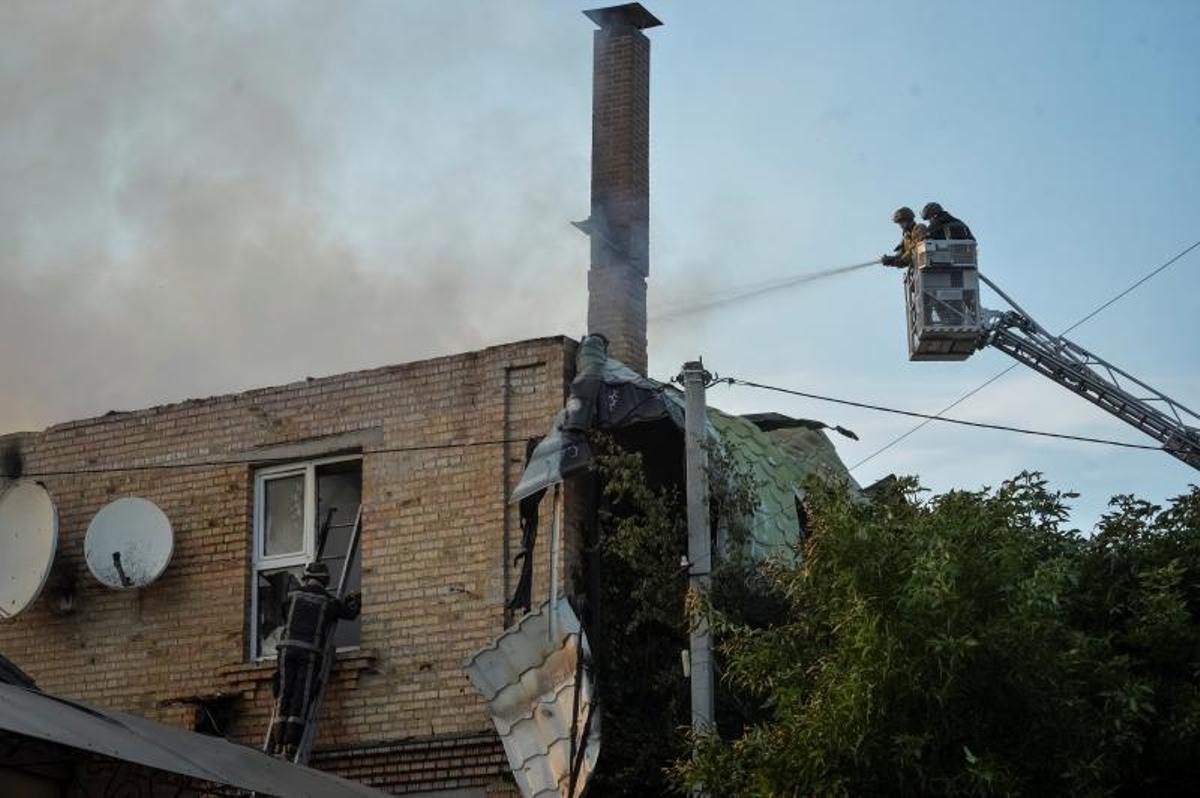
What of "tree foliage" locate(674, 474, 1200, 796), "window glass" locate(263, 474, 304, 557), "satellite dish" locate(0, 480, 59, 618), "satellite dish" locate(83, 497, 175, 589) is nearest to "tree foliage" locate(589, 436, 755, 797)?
"tree foliage" locate(674, 474, 1200, 796)

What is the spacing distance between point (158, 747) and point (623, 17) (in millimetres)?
10758

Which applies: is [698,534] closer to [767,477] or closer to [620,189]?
[767,477]

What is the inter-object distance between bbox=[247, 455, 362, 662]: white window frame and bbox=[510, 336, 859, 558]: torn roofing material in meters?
2.05

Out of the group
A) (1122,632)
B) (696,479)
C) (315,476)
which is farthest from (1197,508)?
(315,476)

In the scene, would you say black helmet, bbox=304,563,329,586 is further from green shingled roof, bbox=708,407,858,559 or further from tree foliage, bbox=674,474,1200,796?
tree foliage, bbox=674,474,1200,796

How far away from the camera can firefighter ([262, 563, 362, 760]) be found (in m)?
13.6

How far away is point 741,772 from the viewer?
10891mm

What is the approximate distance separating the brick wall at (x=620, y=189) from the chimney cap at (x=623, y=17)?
23 mm

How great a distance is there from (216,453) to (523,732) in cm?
398

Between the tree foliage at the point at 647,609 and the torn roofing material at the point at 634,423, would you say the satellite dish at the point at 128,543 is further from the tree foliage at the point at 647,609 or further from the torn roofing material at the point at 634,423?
the tree foliage at the point at 647,609

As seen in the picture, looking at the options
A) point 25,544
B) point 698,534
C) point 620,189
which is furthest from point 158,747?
point 620,189

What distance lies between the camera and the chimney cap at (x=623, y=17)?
19266 millimetres

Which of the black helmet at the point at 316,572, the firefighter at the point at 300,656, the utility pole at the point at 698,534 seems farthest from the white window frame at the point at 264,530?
the utility pole at the point at 698,534

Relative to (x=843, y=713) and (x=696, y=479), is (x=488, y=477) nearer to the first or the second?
(x=696, y=479)
